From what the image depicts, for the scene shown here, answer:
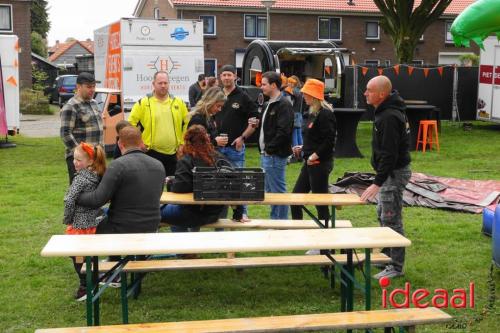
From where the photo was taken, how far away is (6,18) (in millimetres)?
40344

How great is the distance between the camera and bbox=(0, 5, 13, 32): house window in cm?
4009

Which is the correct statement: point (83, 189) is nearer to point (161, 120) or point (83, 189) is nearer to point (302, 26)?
point (161, 120)

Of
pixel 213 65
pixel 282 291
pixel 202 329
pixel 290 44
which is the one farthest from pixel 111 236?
pixel 213 65

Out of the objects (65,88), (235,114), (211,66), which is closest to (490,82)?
(235,114)

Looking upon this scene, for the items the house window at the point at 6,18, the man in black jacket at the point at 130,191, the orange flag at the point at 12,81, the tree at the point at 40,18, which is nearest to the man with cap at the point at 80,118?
the man in black jacket at the point at 130,191

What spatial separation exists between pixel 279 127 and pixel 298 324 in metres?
3.68

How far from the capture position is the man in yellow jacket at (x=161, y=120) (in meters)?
7.80

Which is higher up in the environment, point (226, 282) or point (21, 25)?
point (21, 25)

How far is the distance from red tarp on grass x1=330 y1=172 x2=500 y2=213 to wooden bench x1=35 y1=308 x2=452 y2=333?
578cm

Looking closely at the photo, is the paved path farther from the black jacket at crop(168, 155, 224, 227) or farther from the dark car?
the black jacket at crop(168, 155, 224, 227)

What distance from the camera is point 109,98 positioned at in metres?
16.3

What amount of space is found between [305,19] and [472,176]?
3309 centimetres

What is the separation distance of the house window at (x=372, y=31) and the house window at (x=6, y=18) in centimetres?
2156

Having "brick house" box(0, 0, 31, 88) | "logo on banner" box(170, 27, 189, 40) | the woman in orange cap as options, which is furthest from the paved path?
the woman in orange cap
